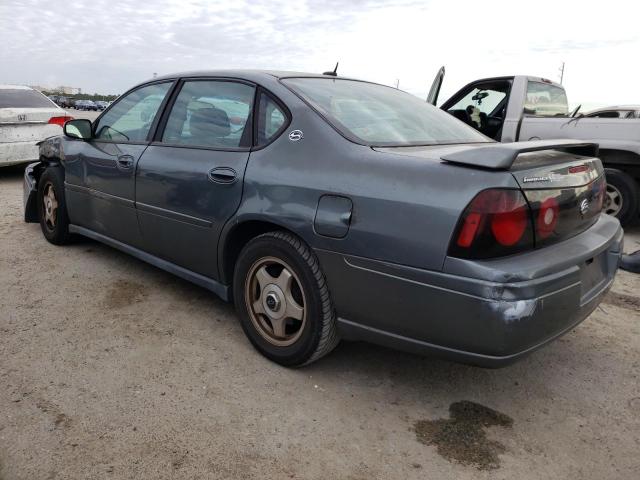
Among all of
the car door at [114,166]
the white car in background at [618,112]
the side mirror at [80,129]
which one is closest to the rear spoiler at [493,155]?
the car door at [114,166]

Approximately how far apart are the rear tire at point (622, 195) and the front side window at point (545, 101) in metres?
1.04

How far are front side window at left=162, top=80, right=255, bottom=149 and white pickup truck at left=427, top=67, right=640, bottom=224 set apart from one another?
3614 millimetres

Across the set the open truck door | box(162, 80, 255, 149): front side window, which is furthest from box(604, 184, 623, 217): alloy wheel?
box(162, 80, 255, 149): front side window

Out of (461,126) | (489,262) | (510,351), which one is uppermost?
(461,126)

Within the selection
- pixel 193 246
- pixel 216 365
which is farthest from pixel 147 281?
pixel 216 365

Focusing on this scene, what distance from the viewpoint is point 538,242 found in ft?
7.13

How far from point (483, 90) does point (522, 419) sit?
515cm

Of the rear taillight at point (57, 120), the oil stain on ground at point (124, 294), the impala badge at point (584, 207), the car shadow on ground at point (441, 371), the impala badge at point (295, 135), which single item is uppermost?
the impala badge at point (295, 135)

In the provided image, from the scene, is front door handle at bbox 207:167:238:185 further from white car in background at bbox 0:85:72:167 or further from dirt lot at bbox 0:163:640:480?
white car in background at bbox 0:85:72:167

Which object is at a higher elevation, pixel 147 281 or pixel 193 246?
pixel 193 246

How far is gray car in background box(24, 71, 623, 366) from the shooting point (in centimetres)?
204

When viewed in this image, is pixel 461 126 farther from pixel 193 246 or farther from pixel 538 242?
pixel 193 246

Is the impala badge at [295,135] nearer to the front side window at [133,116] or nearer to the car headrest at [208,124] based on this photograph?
the car headrest at [208,124]

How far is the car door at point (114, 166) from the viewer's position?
3.59 meters
